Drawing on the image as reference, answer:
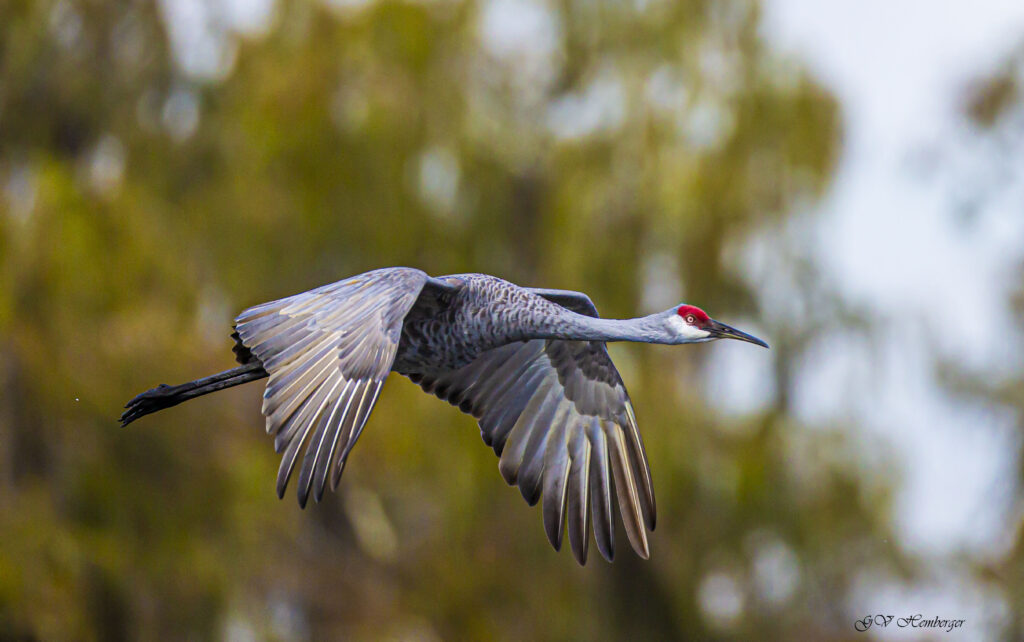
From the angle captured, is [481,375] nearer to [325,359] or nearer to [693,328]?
[693,328]

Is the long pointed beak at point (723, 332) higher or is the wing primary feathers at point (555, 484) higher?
the long pointed beak at point (723, 332)

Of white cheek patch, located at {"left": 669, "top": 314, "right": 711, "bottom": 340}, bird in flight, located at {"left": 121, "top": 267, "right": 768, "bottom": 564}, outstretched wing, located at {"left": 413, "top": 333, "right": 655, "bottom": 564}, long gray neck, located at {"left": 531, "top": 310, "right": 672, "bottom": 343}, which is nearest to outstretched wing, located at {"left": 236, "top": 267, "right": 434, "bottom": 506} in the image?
bird in flight, located at {"left": 121, "top": 267, "right": 768, "bottom": 564}

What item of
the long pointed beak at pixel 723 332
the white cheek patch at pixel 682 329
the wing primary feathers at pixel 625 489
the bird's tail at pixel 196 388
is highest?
the bird's tail at pixel 196 388

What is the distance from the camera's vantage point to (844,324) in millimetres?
12242

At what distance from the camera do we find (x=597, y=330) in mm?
5773

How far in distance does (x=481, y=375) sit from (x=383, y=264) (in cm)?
550

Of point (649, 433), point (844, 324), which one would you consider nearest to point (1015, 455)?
point (844, 324)

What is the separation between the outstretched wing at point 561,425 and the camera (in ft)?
21.5

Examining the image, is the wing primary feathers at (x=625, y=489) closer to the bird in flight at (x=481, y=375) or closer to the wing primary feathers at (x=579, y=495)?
the bird in flight at (x=481, y=375)

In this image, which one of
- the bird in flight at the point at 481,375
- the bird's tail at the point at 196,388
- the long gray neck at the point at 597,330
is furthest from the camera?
the bird's tail at the point at 196,388

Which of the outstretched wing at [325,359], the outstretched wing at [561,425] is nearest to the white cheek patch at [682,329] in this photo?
the outstretched wing at [561,425]

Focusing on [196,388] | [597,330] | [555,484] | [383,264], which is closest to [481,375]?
[555,484]

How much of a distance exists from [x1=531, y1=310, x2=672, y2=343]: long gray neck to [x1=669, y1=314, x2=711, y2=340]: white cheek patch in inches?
1.8

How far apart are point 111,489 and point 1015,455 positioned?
8310 mm
